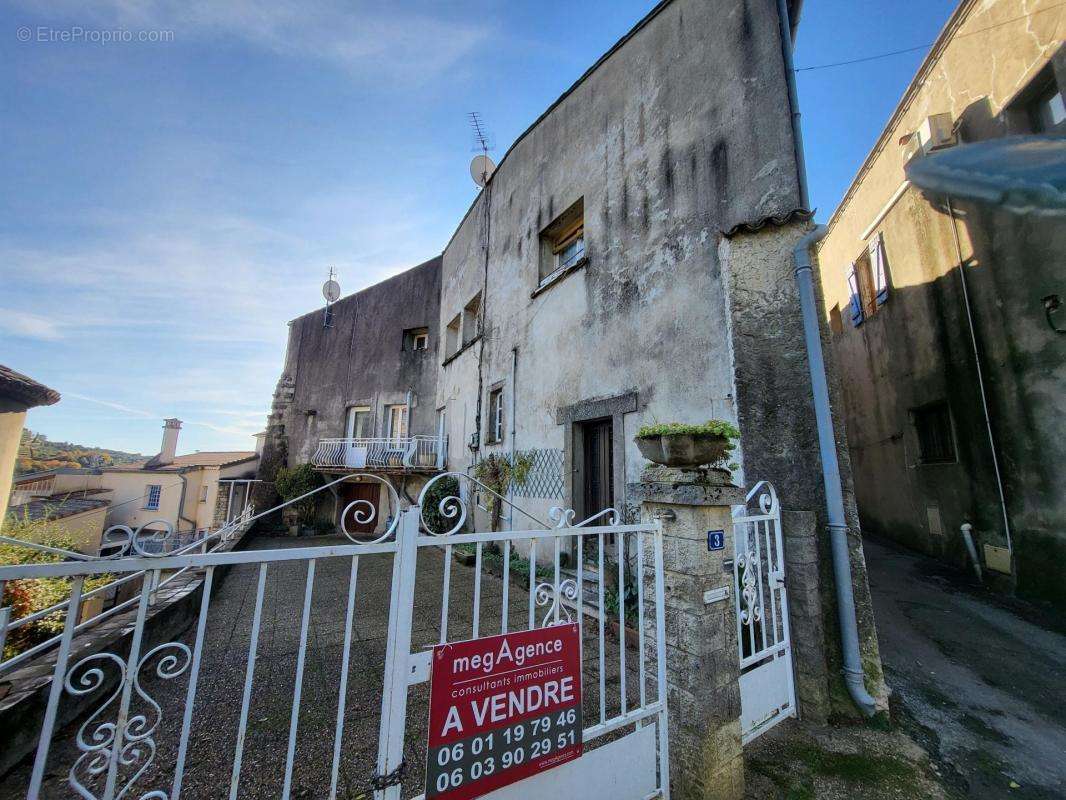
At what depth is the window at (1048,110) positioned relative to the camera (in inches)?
214

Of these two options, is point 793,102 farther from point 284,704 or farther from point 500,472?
point 284,704

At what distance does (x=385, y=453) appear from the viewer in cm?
1235

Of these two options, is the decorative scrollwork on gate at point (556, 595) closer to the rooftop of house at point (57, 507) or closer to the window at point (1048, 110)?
the window at point (1048, 110)

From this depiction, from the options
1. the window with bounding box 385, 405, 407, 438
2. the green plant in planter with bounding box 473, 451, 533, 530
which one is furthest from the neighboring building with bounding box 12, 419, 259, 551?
the green plant in planter with bounding box 473, 451, 533, 530

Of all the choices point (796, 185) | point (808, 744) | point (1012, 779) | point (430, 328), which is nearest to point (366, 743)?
point (808, 744)

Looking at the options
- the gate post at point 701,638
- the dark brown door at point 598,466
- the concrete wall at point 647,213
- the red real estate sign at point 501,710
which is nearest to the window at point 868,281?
the concrete wall at point 647,213

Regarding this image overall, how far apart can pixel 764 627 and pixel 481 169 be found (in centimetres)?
1150

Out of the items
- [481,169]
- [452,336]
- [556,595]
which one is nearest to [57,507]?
[452,336]

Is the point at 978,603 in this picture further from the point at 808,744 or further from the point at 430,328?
the point at 430,328

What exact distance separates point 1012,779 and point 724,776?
6.64 ft

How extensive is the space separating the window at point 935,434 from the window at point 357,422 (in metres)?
14.3

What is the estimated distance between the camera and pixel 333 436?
14.5m

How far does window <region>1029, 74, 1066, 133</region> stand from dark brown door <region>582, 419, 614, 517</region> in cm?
690

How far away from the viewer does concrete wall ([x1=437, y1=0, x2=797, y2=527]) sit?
14.6 ft
